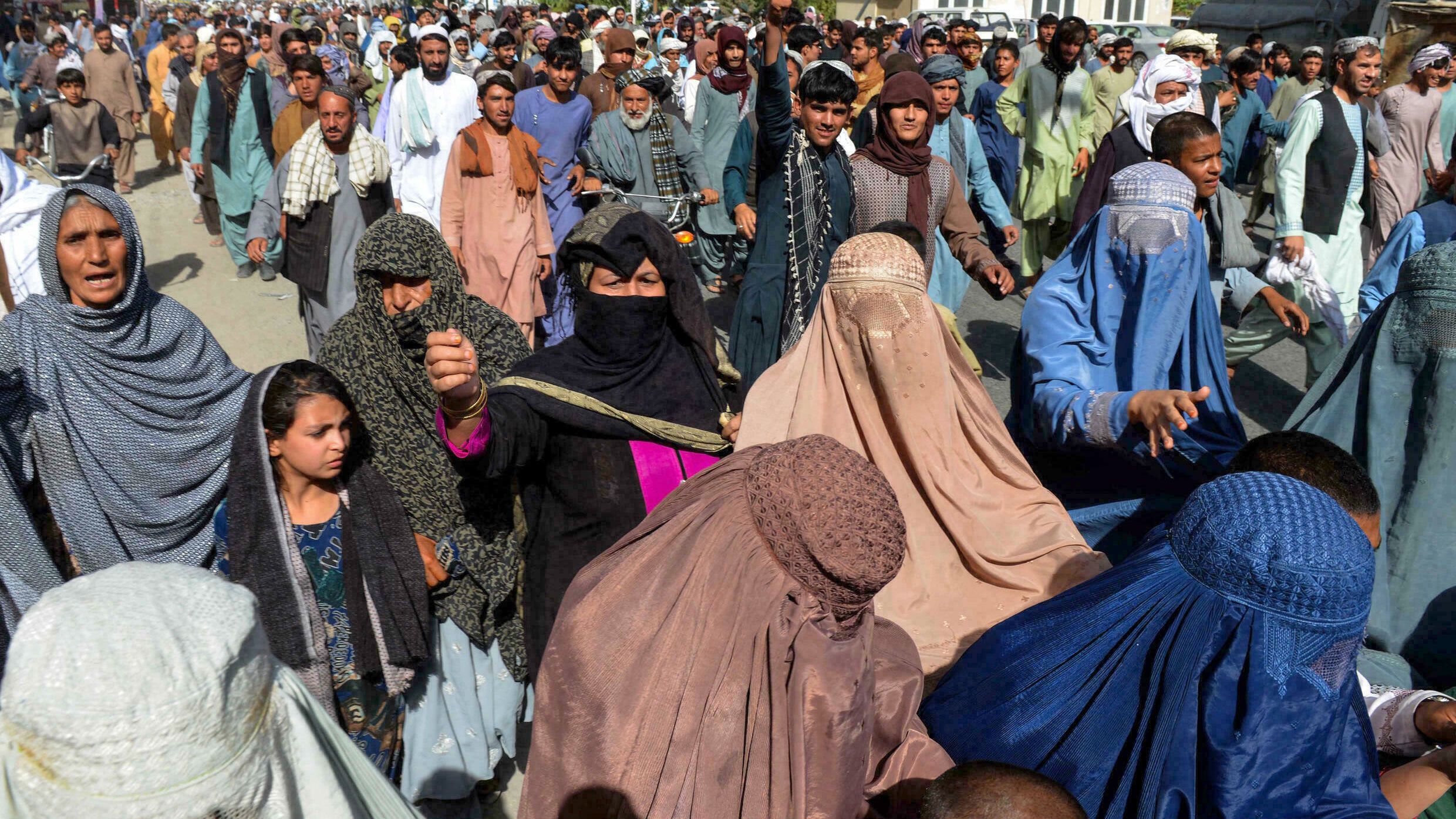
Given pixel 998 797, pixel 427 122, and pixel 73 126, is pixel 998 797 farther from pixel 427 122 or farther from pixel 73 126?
pixel 73 126

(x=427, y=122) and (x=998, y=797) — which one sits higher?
(x=427, y=122)

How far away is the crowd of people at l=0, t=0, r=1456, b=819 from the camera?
1.56 meters

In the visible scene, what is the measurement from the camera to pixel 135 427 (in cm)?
291

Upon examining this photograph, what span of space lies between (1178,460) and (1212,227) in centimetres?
241

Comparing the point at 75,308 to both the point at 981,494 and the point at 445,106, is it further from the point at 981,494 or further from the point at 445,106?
the point at 445,106

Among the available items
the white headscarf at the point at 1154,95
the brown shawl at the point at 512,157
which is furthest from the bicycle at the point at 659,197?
the white headscarf at the point at 1154,95

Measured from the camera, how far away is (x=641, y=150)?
7.51m

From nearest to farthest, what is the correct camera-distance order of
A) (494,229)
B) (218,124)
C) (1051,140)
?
(494,229)
(1051,140)
(218,124)

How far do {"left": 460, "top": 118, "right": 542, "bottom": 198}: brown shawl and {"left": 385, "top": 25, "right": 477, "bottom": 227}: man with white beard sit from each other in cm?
88

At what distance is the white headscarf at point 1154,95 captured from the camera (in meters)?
5.86

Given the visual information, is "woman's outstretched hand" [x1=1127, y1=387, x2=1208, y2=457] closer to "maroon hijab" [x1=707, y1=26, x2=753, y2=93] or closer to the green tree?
"maroon hijab" [x1=707, y1=26, x2=753, y2=93]

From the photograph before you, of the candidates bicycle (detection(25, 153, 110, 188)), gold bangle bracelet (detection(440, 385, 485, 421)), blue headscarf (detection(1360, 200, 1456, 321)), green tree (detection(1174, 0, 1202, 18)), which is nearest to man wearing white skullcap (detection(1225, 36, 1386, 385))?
blue headscarf (detection(1360, 200, 1456, 321))

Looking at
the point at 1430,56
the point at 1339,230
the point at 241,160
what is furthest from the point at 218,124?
the point at 1430,56

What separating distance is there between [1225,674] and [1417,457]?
1476mm
